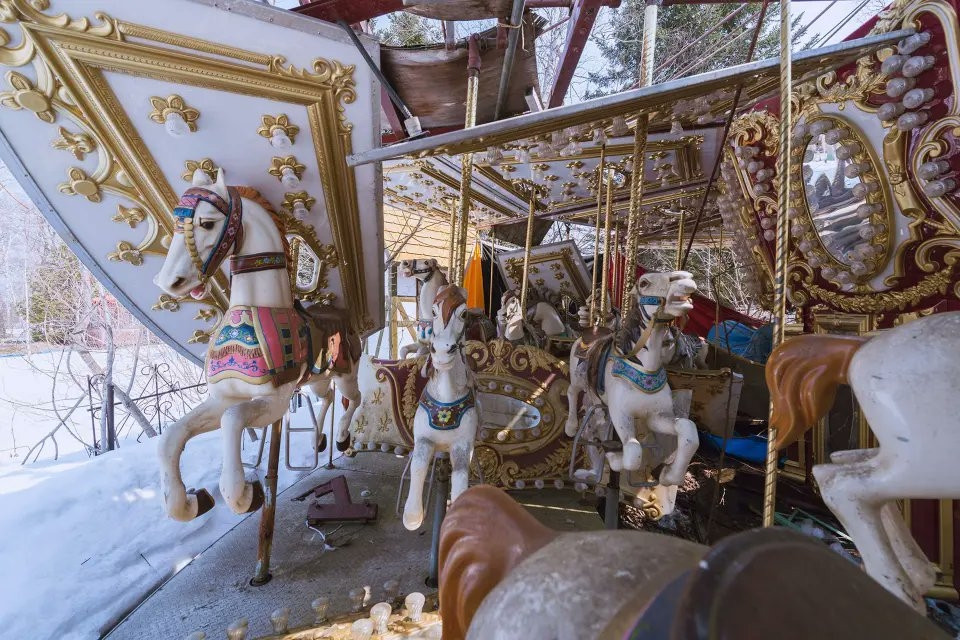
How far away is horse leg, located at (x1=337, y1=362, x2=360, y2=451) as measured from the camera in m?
2.57

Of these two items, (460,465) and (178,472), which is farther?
(460,465)

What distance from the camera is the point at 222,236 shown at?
1.43 meters

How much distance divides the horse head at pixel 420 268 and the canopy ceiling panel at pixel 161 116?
18.4 inches

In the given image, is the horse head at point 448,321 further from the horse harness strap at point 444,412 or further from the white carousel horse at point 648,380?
the white carousel horse at point 648,380

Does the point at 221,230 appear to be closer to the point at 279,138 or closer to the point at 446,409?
the point at 279,138

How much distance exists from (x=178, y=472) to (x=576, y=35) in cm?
227

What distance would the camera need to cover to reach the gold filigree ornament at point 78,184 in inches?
59.1

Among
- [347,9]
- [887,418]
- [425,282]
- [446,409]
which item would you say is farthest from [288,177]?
[887,418]

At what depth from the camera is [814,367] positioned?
984 mm

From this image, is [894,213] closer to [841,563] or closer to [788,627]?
[841,563]

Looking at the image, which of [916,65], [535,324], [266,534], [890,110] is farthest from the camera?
[535,324]

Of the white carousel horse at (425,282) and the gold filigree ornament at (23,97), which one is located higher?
the gold filigree ornament at (23,97)

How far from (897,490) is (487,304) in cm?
511

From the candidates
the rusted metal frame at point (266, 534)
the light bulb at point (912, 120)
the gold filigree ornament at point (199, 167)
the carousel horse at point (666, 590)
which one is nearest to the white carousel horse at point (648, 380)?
the light bulb at point (912, 120)
